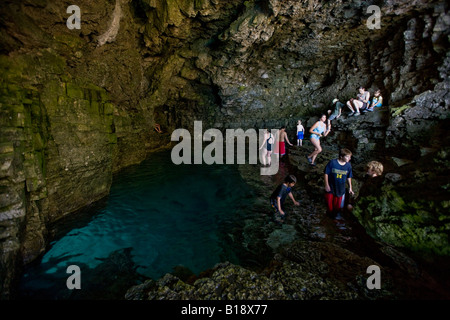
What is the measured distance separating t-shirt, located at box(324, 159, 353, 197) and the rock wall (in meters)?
3.76

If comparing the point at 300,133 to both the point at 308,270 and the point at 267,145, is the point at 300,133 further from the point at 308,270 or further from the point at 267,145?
the point at 308,270

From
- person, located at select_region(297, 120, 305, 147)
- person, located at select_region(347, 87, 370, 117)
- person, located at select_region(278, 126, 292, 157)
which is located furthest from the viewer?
person, located at select_region(297, 120, 305, 147)

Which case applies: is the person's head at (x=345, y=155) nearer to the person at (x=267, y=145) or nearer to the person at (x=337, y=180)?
the person at (x=337, y=180)

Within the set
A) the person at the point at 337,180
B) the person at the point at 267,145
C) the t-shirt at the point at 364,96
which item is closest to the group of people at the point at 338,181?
the person at the point at 337,180

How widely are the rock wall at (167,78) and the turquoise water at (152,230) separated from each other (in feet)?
1.86

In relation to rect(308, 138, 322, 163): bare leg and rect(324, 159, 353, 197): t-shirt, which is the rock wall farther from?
rect(324, 159, 353, 197): t-shirt

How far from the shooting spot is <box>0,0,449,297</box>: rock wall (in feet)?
12.9

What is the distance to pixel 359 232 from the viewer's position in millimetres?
4070

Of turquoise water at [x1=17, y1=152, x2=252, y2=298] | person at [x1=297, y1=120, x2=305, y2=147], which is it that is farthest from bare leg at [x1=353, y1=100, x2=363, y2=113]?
turquoise water at [x1=17, y1=152, x2=252, y2=298]

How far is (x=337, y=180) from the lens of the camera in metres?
4.52

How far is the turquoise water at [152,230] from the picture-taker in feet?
13.1
